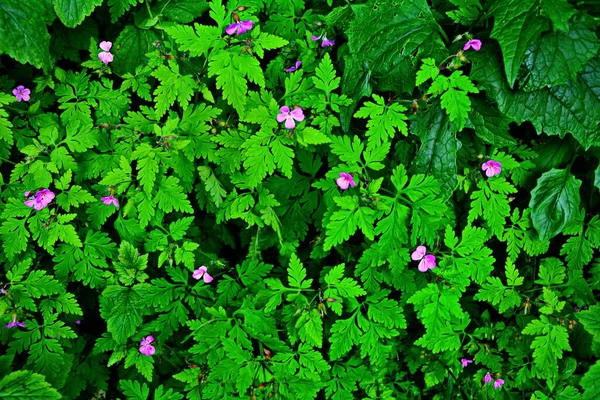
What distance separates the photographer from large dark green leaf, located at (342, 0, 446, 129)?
2.35m

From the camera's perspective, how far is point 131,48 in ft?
8.54

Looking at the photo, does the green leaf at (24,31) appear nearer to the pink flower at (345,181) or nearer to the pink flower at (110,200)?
the pink flower at (110,200)

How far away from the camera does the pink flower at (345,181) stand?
2322 mm

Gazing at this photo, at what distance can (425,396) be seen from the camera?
2.85 m

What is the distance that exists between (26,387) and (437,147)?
204 cm

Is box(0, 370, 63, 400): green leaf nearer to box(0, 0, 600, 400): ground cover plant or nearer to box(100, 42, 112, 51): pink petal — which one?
box(0, 0, 600, 400): ground cover plant

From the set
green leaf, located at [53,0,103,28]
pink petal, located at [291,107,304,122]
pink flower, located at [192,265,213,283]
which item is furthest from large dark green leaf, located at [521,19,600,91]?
green leaf, located at [53,0,103,28]

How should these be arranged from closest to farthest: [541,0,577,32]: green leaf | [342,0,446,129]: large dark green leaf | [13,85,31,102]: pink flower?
[541,0,577,32]: green leaf, [342,0,446,129]: large dark green leaf, [13,85,31,102]: pink flower

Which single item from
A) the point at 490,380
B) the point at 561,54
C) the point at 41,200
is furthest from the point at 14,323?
the point at 561,54

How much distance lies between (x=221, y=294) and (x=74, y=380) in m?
0.85

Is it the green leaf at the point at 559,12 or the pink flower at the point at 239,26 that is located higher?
the green leaf at the point at 559,12

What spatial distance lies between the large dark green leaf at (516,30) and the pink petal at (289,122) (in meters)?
0.90

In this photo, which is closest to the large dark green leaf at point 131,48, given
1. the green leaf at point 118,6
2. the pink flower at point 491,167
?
the green leaf at point 118,6

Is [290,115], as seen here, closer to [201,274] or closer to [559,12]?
[201,274]
